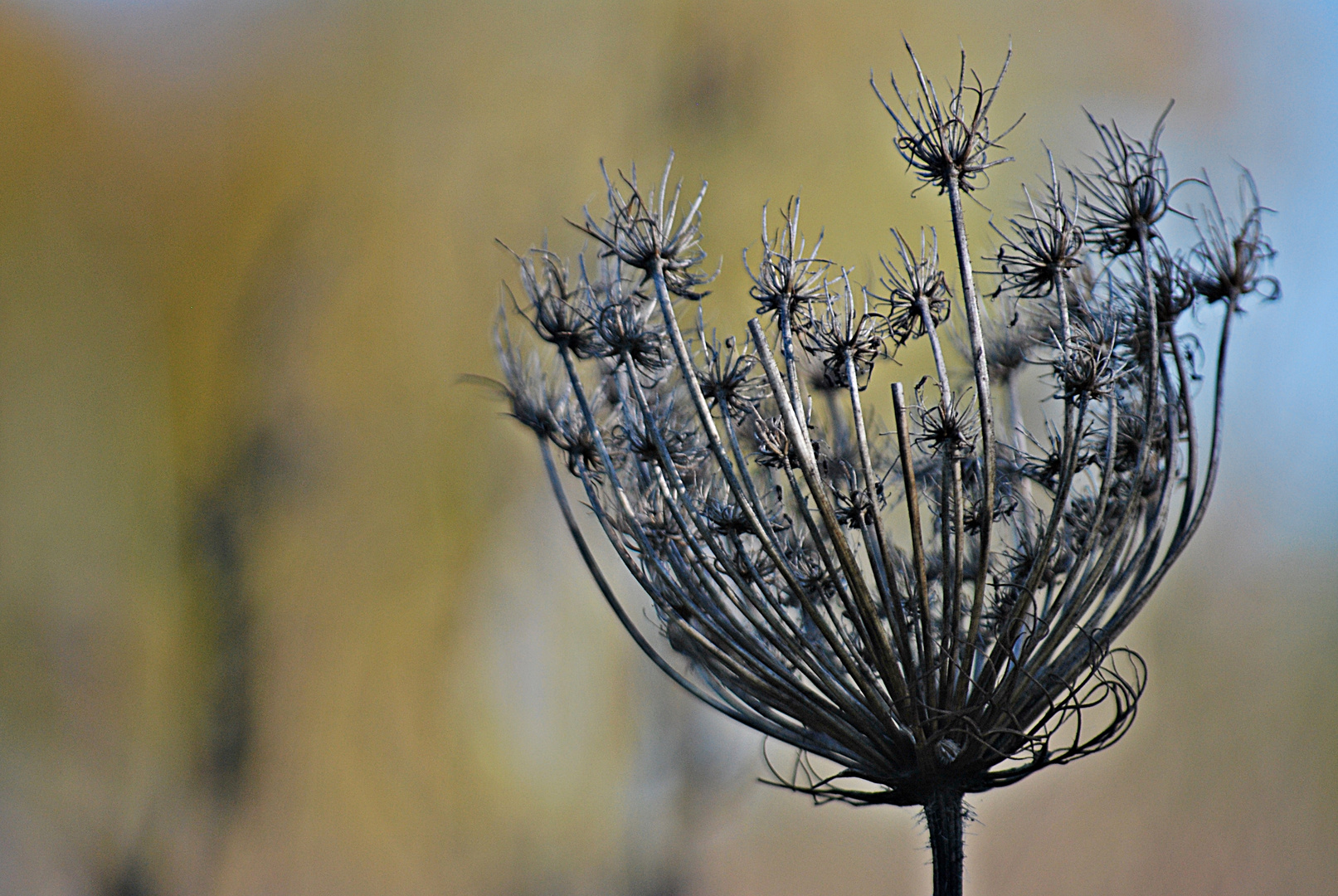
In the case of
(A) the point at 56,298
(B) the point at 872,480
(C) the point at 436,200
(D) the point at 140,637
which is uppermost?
(C) the point at 436,200

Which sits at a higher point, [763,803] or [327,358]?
[327,358]

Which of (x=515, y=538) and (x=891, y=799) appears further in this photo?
(x=515, y=538)

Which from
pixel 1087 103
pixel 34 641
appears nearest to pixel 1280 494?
pixel 1087 103

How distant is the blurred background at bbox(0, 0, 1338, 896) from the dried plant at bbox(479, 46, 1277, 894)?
87cm

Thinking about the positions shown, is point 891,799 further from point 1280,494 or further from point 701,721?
point 1280,494

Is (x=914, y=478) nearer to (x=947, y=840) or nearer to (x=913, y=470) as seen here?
(x=913, y=470)

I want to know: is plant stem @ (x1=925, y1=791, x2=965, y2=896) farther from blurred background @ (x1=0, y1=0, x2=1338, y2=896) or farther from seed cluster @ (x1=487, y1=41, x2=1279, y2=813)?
blurred background @ (x1=0, y1=0, x2=1338, y2=896)

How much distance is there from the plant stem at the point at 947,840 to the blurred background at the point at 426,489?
102 centimetres

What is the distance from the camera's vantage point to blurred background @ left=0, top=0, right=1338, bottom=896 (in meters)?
1.65

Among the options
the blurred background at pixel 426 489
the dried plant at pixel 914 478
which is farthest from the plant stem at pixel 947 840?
the blurred background at pixel 426 489

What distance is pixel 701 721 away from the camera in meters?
1.87

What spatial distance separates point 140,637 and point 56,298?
0.64 metres

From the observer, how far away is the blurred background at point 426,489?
165 cm

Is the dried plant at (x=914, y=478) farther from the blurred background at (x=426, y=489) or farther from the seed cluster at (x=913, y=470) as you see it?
the blurred background at (x=426, y=489)
